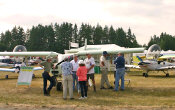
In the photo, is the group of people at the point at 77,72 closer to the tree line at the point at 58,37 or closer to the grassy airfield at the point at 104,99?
the grassy airfield at the point at 104,99

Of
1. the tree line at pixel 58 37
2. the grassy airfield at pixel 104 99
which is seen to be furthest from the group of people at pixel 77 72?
the tree line at pixel 58 37

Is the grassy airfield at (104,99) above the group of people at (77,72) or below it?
below

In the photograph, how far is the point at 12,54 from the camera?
1590cm

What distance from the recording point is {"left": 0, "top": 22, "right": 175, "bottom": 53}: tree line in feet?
304

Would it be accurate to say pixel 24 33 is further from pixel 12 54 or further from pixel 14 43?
pixel 12 54

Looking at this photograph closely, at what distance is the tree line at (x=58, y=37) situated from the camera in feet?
304

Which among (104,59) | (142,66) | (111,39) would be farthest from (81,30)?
(104,59)

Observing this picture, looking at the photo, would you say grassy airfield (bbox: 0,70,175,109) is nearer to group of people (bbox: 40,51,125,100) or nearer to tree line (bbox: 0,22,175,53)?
group of people (bbox: 40,51,125,100)

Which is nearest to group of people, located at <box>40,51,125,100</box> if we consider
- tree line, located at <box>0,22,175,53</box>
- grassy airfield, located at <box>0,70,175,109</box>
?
grassy airfield, located at <box>0,70,175,109</box>

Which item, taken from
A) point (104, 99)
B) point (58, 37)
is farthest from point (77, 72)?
point (58, 37)

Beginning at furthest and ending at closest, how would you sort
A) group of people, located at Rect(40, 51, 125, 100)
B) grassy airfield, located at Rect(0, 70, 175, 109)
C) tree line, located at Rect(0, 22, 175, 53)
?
tree line, located at Rect(0, 22, 175, 53) → group of people, located at Rect(40, 51, 125, 100) → grassy airfield, located at Rect(0, 70, 175, 109)

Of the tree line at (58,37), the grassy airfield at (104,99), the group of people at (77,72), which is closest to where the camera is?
the grassy airfield at (104,99)

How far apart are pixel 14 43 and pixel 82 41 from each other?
29785 millimetres

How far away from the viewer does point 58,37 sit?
93562 millimetres
